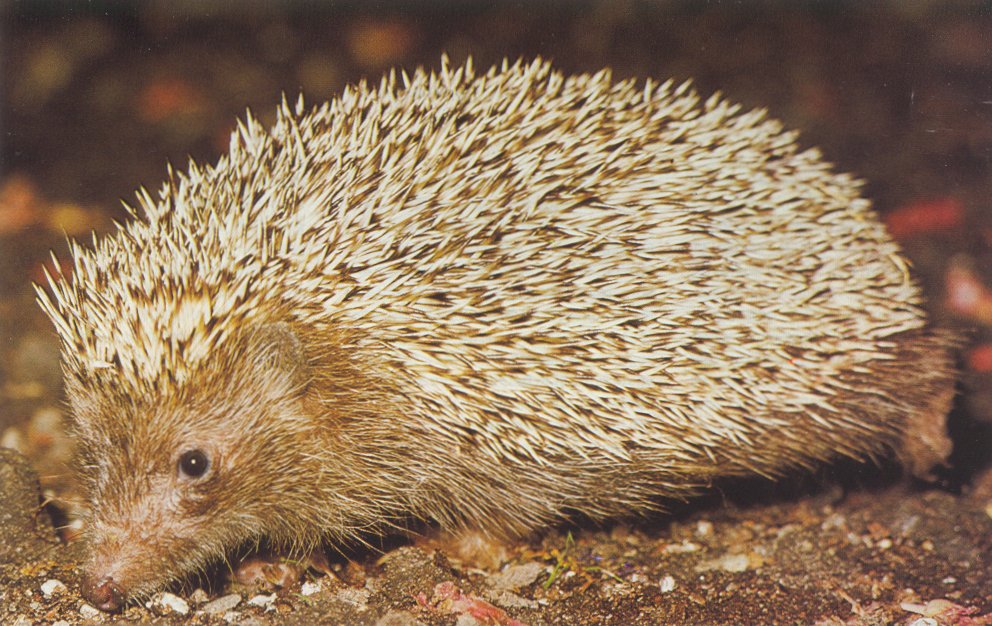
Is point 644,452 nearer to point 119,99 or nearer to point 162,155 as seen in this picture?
point 162,155

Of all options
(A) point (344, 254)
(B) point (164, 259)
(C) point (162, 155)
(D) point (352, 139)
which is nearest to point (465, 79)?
(D) point (352, 139)

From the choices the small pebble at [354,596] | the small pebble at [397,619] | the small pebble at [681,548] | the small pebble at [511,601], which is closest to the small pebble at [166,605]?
the small pebble at [354,596]

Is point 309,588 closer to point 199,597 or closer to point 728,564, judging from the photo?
point 199,597

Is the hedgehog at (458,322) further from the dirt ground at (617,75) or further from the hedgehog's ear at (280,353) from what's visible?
the dirt ground at (617,75)

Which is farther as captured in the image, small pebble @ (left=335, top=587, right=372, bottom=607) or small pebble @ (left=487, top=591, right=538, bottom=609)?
small pebble @ (left=487, top=591, right=538, bottom=609)

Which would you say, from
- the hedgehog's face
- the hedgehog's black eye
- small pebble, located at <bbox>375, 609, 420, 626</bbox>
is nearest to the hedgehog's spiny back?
the hedgehog's face

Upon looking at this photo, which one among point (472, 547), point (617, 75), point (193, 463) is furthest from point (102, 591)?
point (617, 75)

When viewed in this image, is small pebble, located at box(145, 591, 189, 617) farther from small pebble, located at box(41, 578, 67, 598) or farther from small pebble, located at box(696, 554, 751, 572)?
small pebble, located at box(696, 554, 751, 572)
